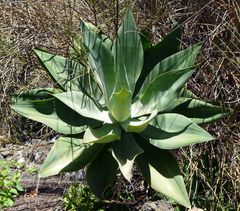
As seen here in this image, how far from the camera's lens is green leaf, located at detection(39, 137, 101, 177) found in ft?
6.71

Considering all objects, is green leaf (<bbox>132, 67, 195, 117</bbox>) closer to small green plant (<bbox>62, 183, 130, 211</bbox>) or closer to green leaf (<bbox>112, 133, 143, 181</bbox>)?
green leaf (<bbox>112, 133, 143, 181</bbox>)

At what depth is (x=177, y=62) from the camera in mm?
2172

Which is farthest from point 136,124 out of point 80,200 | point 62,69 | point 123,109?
point 80,200

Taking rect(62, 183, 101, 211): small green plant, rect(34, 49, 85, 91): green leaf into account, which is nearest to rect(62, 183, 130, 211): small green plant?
rect(62, 183, 101, 211): small green plant

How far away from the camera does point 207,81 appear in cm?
242

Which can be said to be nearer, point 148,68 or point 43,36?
point 148,68

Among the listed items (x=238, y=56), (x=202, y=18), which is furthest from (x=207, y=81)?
(x=202, y=18)

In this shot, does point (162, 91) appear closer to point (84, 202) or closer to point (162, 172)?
point (162, 172)

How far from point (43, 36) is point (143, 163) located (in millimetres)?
1112

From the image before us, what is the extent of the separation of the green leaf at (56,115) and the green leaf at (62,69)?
0.11 m

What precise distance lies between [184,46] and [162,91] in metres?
0.55

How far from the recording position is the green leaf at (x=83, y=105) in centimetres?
207

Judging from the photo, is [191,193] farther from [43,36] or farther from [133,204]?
[43,36]

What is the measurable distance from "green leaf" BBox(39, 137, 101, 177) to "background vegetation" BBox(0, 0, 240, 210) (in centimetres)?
49
